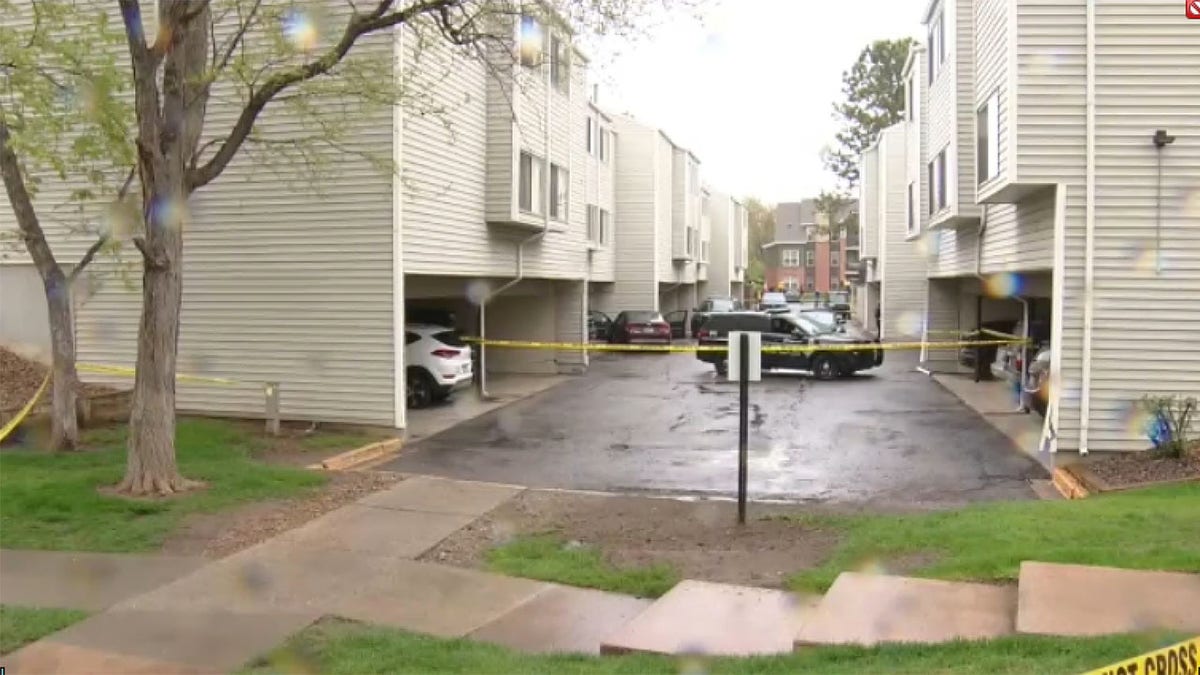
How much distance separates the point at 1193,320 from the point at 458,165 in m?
12.1

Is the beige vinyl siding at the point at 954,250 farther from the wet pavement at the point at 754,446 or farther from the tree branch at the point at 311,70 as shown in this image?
the tree branch at the point at 311,70

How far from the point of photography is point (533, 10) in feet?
39.9

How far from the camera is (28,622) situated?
6859mm

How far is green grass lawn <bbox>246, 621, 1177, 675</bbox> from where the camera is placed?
17.0 feet

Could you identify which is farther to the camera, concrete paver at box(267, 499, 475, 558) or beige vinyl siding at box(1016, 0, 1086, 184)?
beige vinyl siding at box(1016, 0, 1086, 184)

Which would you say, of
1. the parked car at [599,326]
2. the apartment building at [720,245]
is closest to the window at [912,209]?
the parked car at [599,326]

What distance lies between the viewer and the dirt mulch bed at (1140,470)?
1144 centimetres

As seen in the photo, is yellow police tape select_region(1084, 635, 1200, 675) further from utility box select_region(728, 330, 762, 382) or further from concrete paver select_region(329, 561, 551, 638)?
utility box select_region(728, 330, 762, 382)

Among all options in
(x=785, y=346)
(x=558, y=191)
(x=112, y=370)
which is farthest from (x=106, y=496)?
(x=785, y=346)

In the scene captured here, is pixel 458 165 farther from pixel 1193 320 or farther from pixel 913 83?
pixel 913 83

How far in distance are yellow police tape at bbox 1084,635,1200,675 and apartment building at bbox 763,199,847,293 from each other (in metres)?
106

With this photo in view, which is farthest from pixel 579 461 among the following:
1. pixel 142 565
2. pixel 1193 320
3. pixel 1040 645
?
pixel 1040 645

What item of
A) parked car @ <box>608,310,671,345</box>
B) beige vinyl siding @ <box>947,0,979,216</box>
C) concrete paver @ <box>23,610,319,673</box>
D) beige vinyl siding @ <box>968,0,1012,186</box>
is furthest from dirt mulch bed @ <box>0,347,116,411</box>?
parked car @ <box>608,310,671,345</box>

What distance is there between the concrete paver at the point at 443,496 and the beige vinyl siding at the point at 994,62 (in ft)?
27.6
